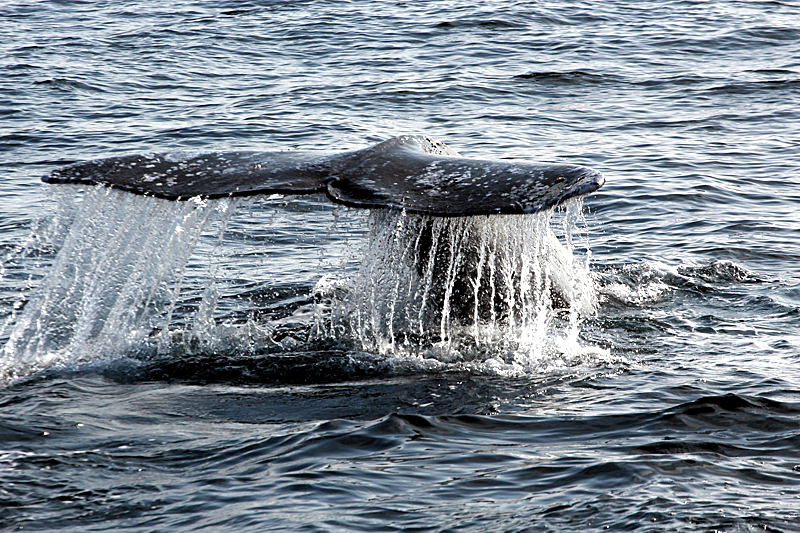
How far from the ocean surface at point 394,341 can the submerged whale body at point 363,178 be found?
135 mm

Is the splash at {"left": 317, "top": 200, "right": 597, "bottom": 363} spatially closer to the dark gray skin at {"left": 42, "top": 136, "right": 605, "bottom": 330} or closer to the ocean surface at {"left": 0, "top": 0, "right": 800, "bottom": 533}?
the ocean surface at {"left": 0, "top": 0, "right": 800, "bottom": 533}

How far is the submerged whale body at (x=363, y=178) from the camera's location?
5.10 m

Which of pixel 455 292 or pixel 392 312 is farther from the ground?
pixel 455 292

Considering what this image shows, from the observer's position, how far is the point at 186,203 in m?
5.40

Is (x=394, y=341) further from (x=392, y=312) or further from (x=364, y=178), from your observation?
(x=364, y=178)

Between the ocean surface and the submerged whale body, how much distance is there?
0.13m

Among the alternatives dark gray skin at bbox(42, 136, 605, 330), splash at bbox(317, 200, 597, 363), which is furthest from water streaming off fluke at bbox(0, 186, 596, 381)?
dark gray skin at bbox(42, 136, 605, 330)

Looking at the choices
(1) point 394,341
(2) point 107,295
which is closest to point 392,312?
(1) point 394,341

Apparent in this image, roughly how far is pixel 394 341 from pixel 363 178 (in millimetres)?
1688

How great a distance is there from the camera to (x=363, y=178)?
18.2ft

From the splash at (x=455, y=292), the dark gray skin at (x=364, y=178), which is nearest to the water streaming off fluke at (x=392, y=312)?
the splash at (x=455, y=292)

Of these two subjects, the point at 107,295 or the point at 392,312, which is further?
the point at 107,295

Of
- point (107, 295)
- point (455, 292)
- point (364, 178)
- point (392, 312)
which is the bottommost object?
point (107, 295)

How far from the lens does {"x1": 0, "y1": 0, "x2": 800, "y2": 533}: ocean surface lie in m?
4.65
